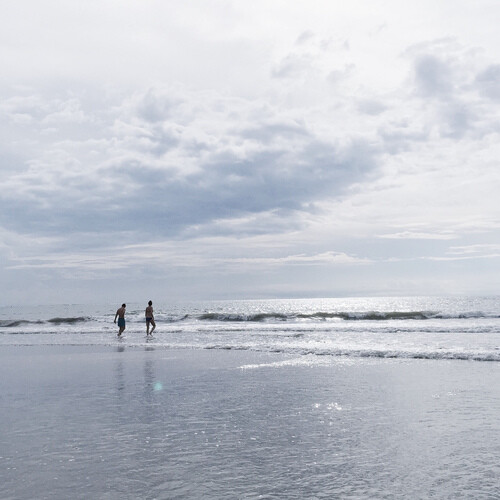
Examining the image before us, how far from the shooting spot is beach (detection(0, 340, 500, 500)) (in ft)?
20.8

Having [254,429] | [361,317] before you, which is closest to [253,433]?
[254,429]

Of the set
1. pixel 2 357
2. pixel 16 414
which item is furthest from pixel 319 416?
pixel 2 357

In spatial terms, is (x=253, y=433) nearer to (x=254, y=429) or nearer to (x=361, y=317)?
(x=254, y=429)

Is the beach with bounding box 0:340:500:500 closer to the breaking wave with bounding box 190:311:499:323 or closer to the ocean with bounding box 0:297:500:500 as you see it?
the ocean with bounding box 0:297:500:500

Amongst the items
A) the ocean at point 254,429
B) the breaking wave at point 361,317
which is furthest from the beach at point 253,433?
the breaking wave at point 361,317

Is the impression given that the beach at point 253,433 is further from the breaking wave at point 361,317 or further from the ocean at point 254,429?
the breaking wave at point 361,317

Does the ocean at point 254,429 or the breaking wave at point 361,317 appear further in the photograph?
the breaking wave at point 361,317

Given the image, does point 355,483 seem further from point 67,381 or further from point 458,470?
point 67,381

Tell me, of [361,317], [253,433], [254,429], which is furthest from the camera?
[361,317]

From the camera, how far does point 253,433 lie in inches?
343

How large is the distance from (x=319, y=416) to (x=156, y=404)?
3743mm

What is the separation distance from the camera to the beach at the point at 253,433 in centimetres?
633

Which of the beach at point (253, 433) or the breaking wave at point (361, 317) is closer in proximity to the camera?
the beach at point (253, 433)

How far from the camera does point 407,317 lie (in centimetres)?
5188
